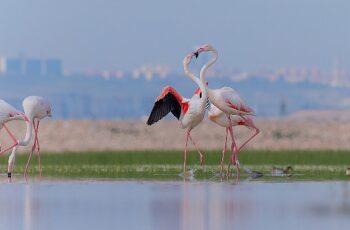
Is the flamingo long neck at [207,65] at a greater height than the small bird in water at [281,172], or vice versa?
the flamingo long neck at [207,65]

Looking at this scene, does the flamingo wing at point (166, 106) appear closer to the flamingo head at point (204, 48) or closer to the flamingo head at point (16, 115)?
the flamingo head at point (204, 48)

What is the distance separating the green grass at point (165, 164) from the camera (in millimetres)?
16950

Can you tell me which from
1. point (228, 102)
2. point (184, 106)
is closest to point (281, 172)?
point (228, 102)

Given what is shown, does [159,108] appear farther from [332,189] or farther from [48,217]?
[48,217]

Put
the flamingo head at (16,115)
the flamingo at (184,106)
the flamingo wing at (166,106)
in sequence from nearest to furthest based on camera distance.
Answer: the flamingo at (184,106) → the flamingo wing at (166,106) → the flamingo head at (16,115)

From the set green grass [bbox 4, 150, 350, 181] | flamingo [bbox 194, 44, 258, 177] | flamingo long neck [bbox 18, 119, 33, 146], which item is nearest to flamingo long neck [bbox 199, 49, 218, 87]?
flamingo [bbox 194, 44, 258, 177]

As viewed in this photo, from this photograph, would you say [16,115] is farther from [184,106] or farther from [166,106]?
[184,106]

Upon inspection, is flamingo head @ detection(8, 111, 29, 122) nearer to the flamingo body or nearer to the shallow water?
the flamingo body

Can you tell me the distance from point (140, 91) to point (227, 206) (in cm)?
5635

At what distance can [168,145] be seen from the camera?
2867cm

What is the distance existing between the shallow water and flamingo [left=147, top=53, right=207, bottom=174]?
7.77 feet

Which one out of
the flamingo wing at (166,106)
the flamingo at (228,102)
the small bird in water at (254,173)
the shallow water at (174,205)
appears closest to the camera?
the shallow water at (174,205)

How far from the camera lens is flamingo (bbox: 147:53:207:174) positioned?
688 inches

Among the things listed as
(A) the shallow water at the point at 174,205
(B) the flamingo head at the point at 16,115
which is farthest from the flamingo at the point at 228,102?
(B) the flamingo head at the point at 16,115
